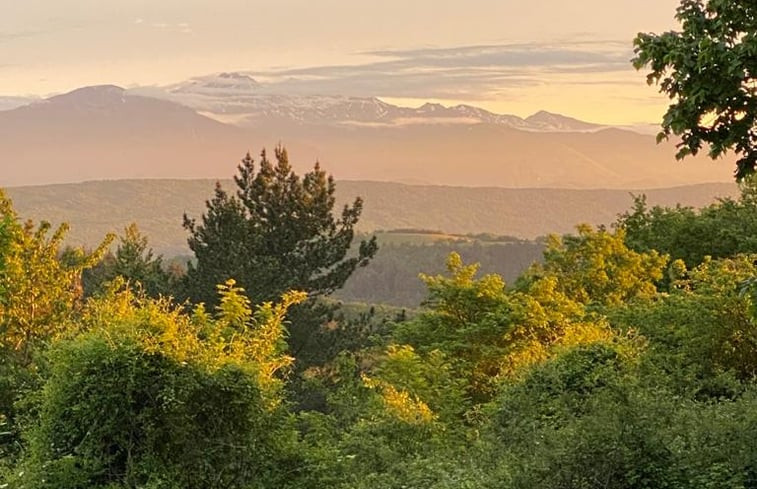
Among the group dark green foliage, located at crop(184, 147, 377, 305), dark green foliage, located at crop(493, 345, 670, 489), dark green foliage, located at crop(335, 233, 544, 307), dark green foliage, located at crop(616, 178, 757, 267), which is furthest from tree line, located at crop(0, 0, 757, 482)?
dark green foliage, located at crop(335, 233, 544, 307)

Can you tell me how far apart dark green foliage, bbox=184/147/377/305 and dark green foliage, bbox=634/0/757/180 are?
23804mm

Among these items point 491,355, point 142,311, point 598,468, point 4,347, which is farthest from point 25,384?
point 598,468

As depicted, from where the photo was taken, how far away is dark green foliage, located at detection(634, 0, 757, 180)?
10.1m

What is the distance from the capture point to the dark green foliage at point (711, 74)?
10.1 meters

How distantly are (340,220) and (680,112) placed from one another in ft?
98.4

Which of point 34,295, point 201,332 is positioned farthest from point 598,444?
point 34,295

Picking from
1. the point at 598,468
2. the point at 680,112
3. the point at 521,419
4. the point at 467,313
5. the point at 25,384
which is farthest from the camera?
the point at 467,313

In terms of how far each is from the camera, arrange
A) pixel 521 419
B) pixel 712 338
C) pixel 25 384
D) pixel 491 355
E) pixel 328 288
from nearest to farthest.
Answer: pixel 521 419 → pixel 712 338 → pixel 25 384 → pixel 491 355 → pixel 328 288

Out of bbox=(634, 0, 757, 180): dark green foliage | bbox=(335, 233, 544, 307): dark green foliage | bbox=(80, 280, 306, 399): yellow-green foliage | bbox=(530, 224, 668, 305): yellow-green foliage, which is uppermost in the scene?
bbox=(634, 0, 757, 180): dark green foliage

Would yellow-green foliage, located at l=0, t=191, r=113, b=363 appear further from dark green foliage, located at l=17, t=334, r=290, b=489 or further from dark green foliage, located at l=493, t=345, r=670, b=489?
dark green foliage, located at l=493, t=345, r=670, b=489

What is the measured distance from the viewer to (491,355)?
2300 centimetres

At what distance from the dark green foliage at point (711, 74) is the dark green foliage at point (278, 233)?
23804mm

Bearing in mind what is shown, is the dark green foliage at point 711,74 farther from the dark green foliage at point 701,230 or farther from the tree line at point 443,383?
the dark green foliage at point 701,230

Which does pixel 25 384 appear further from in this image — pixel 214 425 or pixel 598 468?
pixel 598 468
